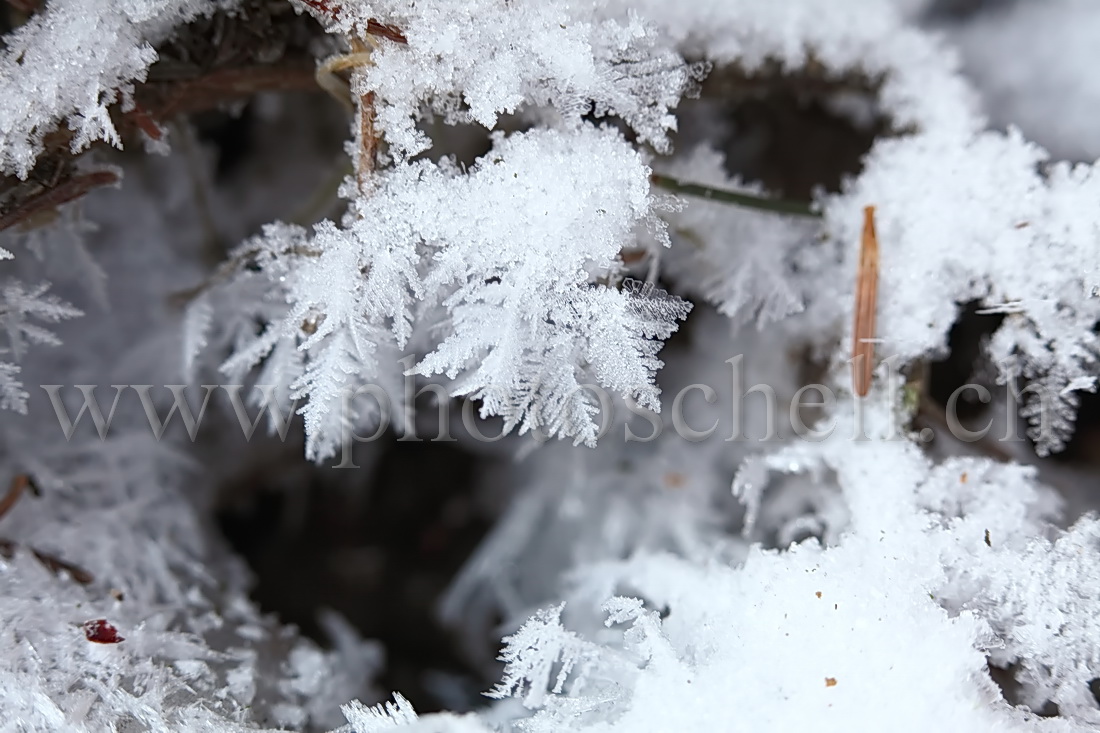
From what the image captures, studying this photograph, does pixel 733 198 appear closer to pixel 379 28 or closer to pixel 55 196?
pixel 379 28

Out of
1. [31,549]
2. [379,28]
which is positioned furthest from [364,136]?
[31,549]

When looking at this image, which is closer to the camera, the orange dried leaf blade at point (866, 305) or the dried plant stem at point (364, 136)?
the dried plant stem at point (364, 136)

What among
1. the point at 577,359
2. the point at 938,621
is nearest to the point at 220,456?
the point at 577,359

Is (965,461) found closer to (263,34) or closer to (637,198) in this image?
(637,198)

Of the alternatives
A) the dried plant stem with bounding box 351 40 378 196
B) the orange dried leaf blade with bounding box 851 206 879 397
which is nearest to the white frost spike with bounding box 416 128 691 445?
the dried plant stem with bounding box 351 40 378 196

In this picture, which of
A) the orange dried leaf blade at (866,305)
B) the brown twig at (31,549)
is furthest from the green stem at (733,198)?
the brown twig at (31,549)

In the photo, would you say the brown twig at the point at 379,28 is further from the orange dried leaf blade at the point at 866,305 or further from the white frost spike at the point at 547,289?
the orange dried leaf blade at the point at 866,305

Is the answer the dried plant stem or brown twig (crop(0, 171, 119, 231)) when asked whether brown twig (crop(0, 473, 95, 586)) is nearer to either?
brown twig (crop(0, 171, 119, 231))
